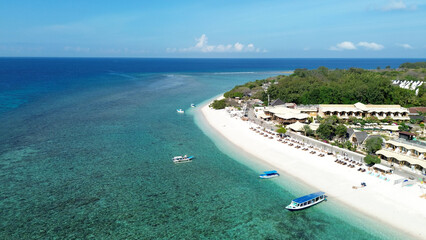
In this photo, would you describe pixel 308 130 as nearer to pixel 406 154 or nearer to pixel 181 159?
pixel 406 154

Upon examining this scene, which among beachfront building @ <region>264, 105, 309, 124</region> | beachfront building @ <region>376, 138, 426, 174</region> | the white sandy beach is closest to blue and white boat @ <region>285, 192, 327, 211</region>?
the white sandy beach

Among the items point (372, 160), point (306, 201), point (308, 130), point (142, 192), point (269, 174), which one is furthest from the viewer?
point (308, 130)

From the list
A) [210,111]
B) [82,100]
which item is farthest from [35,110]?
[210,111]

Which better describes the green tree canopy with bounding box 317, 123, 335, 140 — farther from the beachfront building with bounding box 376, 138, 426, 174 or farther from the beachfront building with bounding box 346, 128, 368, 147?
the beachfront building with bounding box 376, 138, 426, 174

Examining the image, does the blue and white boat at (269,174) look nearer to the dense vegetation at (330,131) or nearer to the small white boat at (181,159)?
the small white boat at (181,159)

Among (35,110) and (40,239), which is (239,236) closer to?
(40,239)

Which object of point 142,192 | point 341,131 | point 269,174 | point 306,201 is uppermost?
point 341,131

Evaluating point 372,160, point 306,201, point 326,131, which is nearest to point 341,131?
point 326,131
